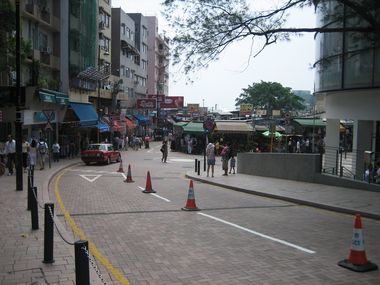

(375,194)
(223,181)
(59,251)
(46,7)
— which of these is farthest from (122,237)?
(46,7)

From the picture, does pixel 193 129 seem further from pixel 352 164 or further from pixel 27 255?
pixel 27 255

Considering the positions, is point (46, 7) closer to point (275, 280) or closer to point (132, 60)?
point (275, 280)

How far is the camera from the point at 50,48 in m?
38.0

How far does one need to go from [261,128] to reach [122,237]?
46.0 meters

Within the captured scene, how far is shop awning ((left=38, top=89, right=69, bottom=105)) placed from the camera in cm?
3120

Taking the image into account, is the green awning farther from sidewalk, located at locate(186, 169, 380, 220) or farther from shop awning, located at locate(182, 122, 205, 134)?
sidewalk, located at locate(186, 169, 380, 220)

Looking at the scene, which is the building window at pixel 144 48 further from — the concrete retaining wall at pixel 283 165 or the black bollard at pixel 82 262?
the black bollard at pixel 82 262

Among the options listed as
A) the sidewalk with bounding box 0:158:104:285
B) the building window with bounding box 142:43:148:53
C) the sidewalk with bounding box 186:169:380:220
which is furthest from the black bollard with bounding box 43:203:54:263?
the building window with bounding box 142:43:148:53

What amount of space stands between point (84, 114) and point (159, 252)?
3347cm

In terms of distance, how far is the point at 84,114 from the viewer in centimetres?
4062

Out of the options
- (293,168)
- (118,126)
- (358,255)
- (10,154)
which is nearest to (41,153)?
(10,154)

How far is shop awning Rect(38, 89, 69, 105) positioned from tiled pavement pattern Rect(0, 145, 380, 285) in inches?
712

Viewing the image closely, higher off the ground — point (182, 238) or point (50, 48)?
point (50, 48)

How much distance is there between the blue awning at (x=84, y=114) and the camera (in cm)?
3922
